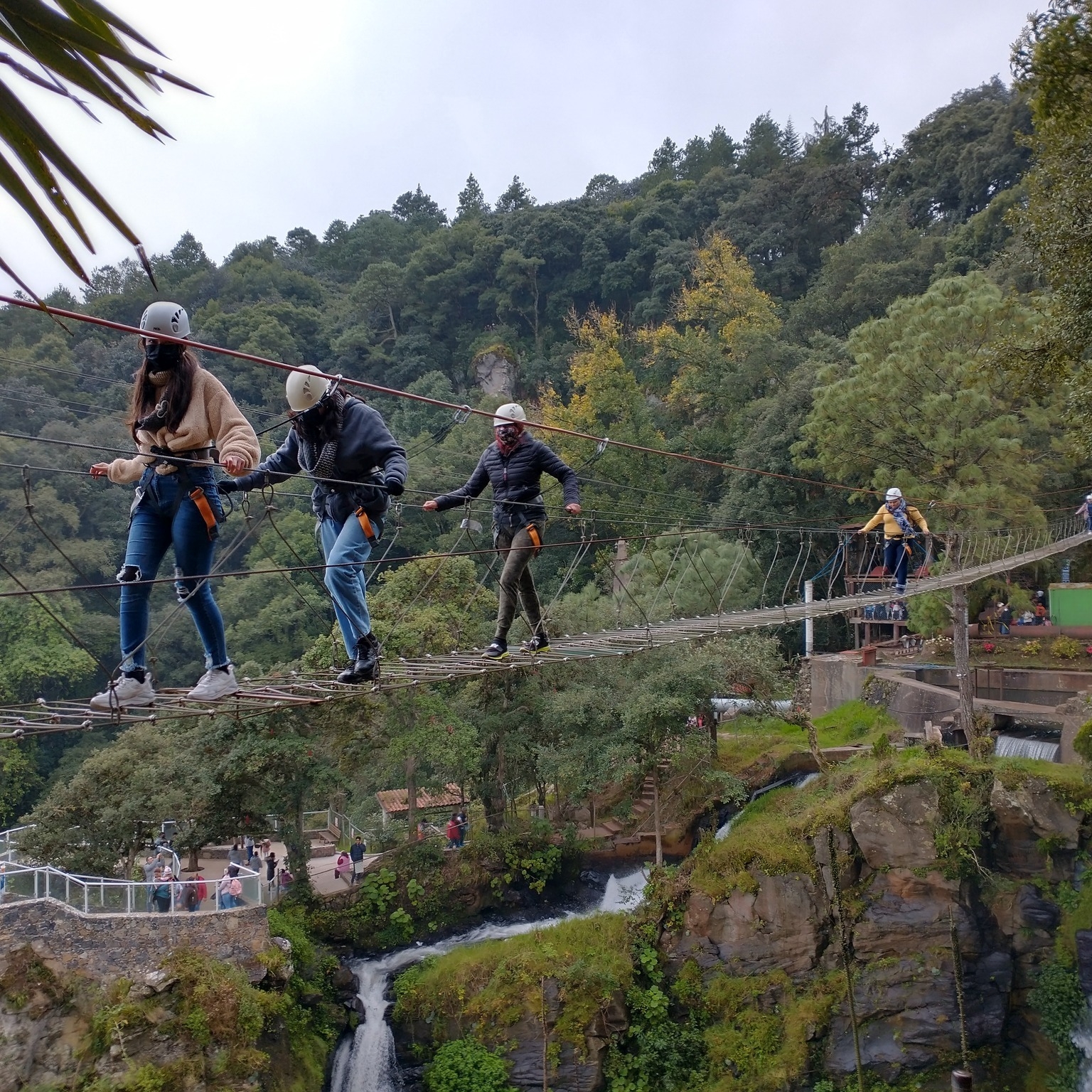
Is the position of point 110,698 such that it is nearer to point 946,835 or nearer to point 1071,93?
point 1071,93

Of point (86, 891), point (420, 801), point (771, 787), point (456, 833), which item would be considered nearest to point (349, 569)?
point (86, 891)

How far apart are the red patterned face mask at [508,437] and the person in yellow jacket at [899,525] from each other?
20.2 ft

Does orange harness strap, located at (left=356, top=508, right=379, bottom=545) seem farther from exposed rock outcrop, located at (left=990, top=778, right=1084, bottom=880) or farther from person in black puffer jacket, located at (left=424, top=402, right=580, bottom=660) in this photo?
exposed rock outcrop, located at (left=990, top=778, right=1084, bottom=880)

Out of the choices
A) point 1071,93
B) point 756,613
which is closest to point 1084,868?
point 756,613

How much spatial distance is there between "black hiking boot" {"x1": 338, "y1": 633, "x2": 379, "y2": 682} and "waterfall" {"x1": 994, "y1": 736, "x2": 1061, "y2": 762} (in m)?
11.4

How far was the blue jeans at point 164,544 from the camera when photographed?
154 inches

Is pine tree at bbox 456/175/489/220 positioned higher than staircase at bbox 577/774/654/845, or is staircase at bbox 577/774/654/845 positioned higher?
pine tree at bbox 456/175/489/220

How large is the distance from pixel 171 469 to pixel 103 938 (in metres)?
9.99

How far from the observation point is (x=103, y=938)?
11609mm

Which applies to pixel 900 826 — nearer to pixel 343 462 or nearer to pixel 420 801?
pixel 420 801

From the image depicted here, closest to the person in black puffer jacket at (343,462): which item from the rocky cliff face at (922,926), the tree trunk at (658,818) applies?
the rocky cliff face at (922,926)

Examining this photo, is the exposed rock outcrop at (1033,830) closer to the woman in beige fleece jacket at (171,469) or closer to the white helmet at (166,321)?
the woman in beige fleece jacket at (171,469)

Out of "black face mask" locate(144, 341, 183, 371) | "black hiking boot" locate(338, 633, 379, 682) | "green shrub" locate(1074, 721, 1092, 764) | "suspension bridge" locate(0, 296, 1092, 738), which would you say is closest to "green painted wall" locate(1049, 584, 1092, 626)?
"suspension bridge" locate(0, 296, 1092, 738)

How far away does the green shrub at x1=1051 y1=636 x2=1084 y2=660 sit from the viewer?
1642 cm
